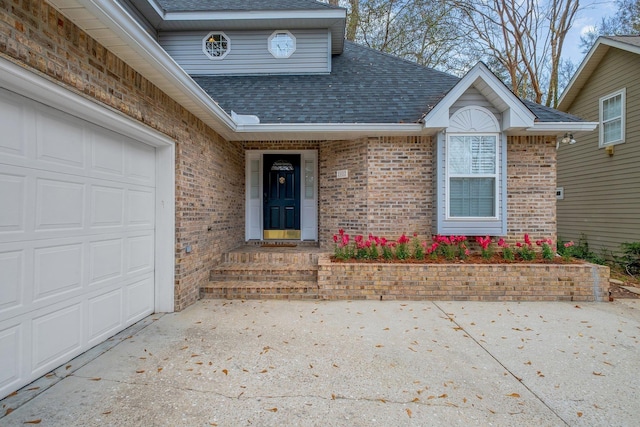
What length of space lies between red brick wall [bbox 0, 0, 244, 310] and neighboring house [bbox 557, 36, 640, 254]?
9.45 meters

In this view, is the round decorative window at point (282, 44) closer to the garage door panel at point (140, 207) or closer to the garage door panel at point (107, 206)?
the garage door panel at point (140, 207)

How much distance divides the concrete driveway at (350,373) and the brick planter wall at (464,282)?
715 mm

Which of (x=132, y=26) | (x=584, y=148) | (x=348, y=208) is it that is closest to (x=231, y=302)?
(x=348, y=208)

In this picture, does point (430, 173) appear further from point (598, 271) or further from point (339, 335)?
point (339, 335)

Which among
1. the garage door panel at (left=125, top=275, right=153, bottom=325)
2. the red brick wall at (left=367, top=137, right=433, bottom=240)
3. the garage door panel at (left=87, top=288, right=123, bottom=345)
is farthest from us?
the red brick wall at (left=367, top=137, right=433, bottom=240)

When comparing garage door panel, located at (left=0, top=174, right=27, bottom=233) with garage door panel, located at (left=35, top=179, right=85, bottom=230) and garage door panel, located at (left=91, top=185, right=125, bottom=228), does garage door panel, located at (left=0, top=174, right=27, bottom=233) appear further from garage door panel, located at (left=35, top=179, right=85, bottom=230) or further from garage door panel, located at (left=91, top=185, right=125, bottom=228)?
garage door panel, located at (left=91, top=185, right=125, bottom=228)

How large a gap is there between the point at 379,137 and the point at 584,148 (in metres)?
7.50

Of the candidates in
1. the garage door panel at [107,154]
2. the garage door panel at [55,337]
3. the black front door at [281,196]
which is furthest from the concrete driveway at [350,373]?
the black front door at [281,196]

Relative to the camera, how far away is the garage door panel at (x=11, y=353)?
2299 millimetres

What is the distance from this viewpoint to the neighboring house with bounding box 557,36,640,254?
7781 mm

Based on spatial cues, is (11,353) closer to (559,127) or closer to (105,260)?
(105,260)

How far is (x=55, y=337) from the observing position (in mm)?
2738

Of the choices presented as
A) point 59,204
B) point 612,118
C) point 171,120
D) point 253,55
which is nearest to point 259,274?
point 171,120

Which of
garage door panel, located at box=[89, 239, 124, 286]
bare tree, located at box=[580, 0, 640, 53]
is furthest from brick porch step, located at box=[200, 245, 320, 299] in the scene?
bare tree, located at box=[580, 0, 640, 53]
